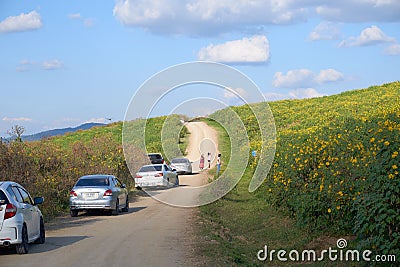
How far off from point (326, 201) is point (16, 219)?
7.69m

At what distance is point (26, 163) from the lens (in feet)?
75.8

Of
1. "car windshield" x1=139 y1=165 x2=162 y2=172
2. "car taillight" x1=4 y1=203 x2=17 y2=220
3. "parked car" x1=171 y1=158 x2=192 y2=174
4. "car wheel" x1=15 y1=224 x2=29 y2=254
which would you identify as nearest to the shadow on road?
"car wheel" x1=15 y1=224 x2=29 y2=254

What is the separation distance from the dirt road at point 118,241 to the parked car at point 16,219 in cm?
35

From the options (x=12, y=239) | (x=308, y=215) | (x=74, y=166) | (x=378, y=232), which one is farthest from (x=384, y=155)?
(x=74, y=166)

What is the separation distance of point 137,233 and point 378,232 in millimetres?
8338

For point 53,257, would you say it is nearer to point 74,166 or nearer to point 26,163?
point 26,163

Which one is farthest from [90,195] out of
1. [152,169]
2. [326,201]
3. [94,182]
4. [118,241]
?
[152,169]

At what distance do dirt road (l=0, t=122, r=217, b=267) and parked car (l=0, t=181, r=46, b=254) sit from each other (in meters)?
0.35

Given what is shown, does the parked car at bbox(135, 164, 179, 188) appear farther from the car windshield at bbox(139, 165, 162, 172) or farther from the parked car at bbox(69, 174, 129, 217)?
the parked car at bbox(69, 174, 129, 217)

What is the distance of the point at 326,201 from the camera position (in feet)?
50.8

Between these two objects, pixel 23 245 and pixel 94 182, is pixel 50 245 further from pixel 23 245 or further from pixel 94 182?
pixel 94 182

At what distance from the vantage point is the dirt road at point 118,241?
12914 millimetres

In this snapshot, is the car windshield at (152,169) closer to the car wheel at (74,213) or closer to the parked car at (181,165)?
the parked car at (181,165)

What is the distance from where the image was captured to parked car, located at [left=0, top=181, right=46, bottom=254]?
13289 millimetres
